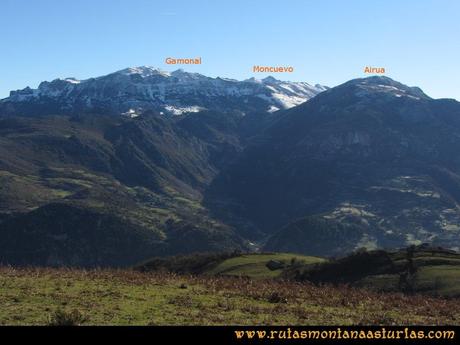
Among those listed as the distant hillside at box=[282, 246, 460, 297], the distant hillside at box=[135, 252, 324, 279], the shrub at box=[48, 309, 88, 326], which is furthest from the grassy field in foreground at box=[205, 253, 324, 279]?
the shrub at box=[48, 309, 88, 326]

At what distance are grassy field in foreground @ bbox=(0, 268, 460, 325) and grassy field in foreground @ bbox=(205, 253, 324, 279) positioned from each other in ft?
124

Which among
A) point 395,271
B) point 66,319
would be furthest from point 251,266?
point 66,319

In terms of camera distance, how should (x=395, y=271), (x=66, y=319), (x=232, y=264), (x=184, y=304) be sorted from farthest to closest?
(x=232, y=264), (x=395, y=271), (x=184, y=304), (x=66, y=319)

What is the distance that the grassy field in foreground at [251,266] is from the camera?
235 feet

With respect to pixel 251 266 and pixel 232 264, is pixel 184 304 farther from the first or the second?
pixel 232 264

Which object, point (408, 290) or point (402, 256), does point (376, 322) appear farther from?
point (402, 256)

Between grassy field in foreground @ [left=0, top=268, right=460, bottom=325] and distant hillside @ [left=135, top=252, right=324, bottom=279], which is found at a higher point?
grassy field in foreground @ [left=0, top=268, right=460, bottom=325]

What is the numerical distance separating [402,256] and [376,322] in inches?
1884

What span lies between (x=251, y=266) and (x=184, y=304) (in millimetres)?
54500

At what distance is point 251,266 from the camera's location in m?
78.5

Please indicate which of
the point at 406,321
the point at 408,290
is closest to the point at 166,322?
the point at 406,321

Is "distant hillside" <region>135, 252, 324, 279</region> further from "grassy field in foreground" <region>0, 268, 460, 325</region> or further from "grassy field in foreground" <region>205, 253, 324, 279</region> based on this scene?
"grassy field in foreground" <region>0, 268, 460, 325</region>

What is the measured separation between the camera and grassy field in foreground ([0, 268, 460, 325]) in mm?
20875
